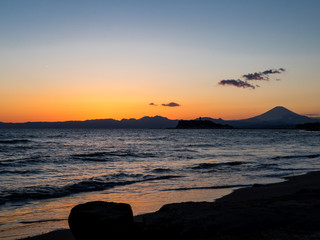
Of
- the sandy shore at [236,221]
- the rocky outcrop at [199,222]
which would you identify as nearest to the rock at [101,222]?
the rocky outcrop at [199,222]

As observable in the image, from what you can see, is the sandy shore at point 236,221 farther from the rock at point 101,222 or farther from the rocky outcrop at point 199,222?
the rock at point 101,222

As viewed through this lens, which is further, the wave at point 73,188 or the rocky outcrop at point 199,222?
the wave at point 73,188

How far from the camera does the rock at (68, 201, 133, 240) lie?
17.9ft

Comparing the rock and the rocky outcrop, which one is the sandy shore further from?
the rock

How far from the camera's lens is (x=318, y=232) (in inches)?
185

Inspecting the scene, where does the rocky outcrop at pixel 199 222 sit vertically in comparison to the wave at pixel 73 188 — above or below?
above

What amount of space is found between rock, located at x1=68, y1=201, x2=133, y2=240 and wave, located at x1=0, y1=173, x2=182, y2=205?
771 centimetres

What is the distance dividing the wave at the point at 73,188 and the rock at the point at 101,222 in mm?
7711

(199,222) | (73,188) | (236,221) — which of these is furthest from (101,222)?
(73,188)

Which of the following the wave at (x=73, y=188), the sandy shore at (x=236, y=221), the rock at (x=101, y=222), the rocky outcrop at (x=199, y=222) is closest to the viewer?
the sandy shore at (x=236, y=221)

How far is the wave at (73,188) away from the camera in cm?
1262

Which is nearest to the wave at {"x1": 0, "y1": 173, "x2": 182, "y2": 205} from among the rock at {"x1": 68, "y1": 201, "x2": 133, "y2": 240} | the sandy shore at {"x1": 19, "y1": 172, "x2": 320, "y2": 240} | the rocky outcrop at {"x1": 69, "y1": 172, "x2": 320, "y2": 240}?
the rock at {"x1": 68, "y1": 201, "x2": 133, "y2": 240}

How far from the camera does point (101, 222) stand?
17.9 feet

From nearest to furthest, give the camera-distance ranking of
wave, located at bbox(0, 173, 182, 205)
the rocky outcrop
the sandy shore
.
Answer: the sandy shore → the rocky outcrop → wave, located at bbox(0, 173, 182, 205)
